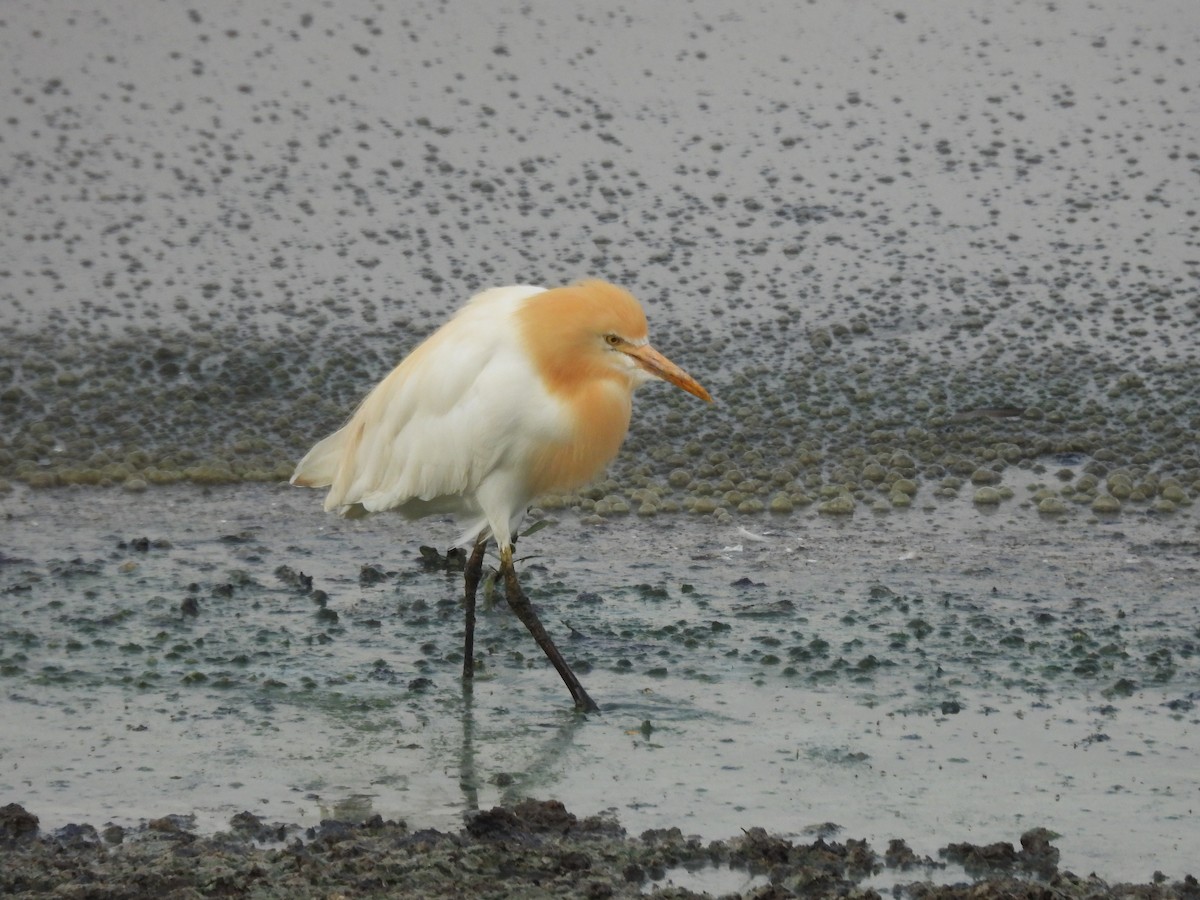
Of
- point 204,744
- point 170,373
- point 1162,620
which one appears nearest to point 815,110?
point 170,373

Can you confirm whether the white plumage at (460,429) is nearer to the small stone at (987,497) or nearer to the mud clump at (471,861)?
the mud clump at (471,861)

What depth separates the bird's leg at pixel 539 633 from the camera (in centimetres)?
554

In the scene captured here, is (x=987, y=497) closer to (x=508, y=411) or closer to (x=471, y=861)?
(x=508, y=411)

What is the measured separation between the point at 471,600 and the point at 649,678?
2.12ft

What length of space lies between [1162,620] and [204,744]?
3384 mm

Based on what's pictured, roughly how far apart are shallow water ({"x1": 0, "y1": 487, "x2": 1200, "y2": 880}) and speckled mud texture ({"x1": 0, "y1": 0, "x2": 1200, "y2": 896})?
23 mm

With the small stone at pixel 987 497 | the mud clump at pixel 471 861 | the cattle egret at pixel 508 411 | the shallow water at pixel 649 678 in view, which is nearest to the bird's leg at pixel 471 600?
the cattle egret at pixel 508 411

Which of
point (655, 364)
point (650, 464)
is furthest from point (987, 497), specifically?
point (655, 364)

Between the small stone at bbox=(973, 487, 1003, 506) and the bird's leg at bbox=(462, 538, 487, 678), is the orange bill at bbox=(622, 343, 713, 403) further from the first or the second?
the small stone at bbox=(973, 487, 1003, 506)

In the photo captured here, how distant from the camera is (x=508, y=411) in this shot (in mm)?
5371

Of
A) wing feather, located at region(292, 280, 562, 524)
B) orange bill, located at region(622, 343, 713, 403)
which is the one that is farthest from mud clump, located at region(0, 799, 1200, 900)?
orange bill, located at region(622, 343, 713, 403)

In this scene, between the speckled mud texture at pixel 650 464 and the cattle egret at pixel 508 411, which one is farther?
the cattle egret at pixel 508 411

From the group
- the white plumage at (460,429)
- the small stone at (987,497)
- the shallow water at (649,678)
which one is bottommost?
the shallow water at (649,678)

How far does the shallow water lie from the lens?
4801 mm
